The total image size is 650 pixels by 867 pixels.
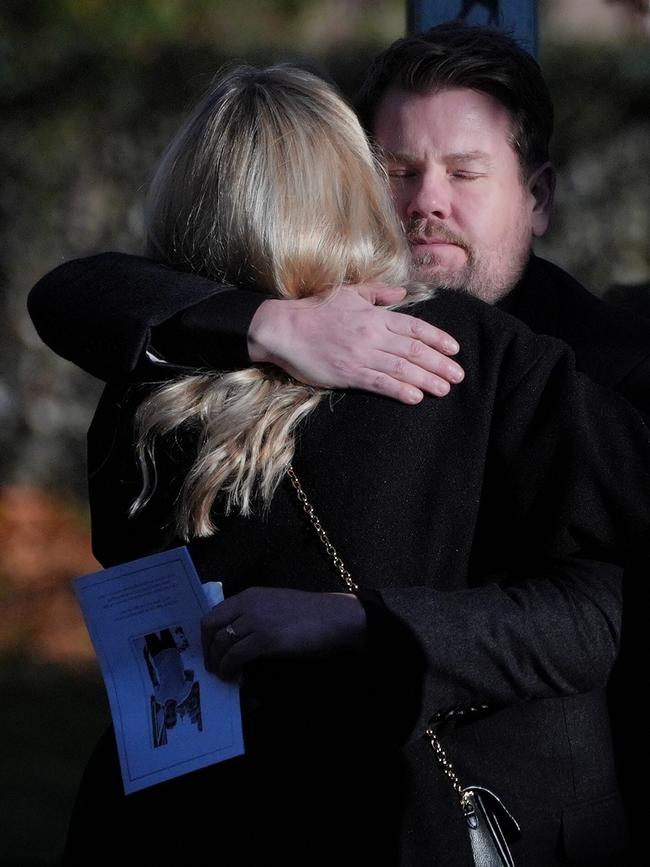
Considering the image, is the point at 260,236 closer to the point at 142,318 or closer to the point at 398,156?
the point at 142,318

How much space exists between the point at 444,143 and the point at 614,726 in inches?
43.9

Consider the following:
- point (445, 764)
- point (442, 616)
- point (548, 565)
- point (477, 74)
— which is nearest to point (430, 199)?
point (477, 74)

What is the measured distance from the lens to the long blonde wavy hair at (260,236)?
5.85ft

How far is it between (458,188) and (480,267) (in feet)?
0.50

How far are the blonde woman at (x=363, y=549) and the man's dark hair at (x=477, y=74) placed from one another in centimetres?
71

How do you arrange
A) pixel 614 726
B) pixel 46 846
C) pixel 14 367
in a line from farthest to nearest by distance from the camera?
1. pixel 14 367
2. pixel 46 846
3. pixel 614 726

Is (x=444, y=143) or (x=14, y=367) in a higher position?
(x=444, y=143)

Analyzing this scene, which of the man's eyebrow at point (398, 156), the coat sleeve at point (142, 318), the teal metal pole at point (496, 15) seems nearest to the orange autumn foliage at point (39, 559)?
the teal metal pole at point (496, 15)

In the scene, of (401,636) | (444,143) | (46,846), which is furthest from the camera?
(46,846)

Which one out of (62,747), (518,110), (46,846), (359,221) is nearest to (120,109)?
(62,747)

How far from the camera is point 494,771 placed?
182 centimetres

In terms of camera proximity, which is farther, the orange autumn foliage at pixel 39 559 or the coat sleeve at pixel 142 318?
the orange autumn foliage at pixel 39 559

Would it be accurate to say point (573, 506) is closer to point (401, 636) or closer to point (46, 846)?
point (401, 636)

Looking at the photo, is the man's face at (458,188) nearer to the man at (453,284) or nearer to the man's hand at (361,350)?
the man at (453,284)
